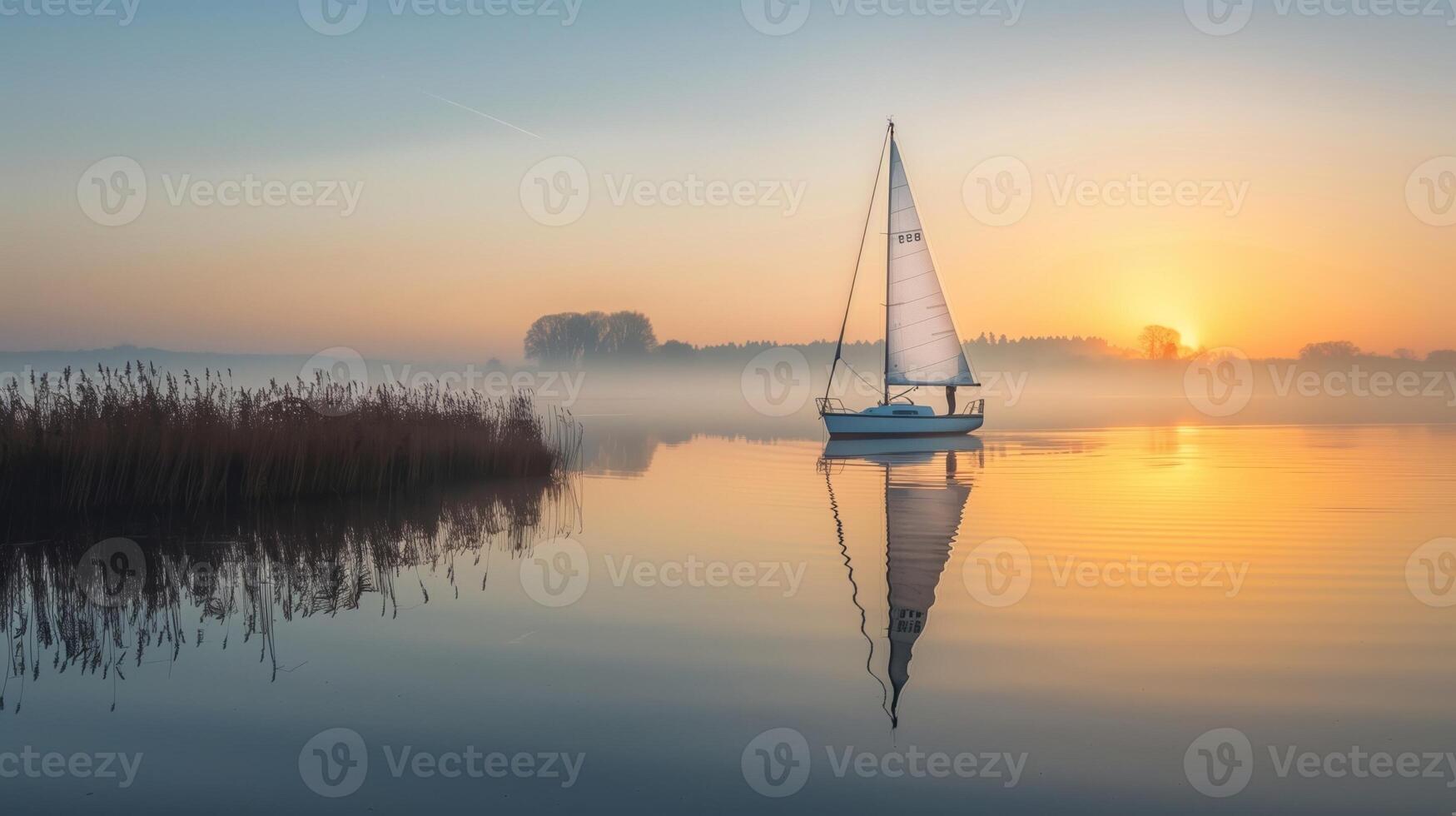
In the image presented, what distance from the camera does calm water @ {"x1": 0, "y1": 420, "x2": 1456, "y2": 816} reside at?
17.2 feet

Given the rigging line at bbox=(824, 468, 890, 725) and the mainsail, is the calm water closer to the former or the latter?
the rigging line at bbox=(824, 468, 890, 725)

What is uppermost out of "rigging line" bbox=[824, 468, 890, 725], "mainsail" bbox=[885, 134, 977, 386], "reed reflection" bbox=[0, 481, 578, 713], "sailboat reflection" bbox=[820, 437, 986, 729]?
"mainsail" bbox=[885, 134, 977, 386]

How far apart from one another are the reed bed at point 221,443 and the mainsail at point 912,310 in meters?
19.0

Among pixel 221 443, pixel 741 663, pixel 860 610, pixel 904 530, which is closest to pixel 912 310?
pixel 904 530

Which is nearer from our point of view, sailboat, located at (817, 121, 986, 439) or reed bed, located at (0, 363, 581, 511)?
reed bed, located at (0, 363, 581, 511)

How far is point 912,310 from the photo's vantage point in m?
36.1

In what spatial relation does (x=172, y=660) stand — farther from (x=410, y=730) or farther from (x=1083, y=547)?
(x=1083, y=547)

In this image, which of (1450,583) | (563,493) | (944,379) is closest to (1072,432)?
(944,379)

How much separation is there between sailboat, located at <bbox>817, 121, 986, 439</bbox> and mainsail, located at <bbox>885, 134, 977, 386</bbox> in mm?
28

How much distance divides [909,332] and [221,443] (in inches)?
1000

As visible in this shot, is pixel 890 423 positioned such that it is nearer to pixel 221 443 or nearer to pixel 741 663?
pixel 221 443

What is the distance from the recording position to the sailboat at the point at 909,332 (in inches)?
1389

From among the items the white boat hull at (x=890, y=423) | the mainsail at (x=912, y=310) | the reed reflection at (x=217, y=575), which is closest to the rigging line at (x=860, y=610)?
the reed reflection at (x=217, y=575)

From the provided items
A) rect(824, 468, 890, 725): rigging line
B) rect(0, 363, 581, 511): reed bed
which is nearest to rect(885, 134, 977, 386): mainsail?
rect(0, 363, 581, 511): reed bed
